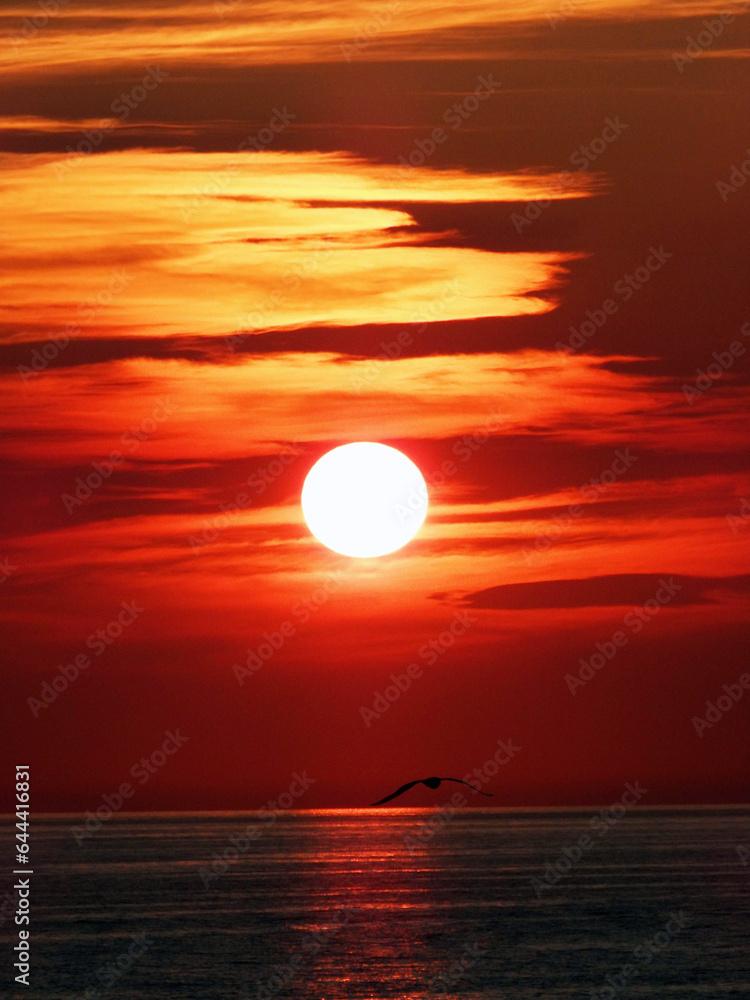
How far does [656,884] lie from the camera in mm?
134500

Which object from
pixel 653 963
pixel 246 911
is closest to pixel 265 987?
pixel 653 963

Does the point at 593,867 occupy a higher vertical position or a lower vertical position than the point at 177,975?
higher

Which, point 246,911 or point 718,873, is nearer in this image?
point 246,911

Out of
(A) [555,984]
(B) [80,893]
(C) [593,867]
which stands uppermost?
(C) [593,867]

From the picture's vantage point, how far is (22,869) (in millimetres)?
178750

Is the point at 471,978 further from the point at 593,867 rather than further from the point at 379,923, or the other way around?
the point at 593,867

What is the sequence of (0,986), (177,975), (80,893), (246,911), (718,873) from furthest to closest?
(718,873) → (80,893) → (246,911) → (177,975) → (0,986)

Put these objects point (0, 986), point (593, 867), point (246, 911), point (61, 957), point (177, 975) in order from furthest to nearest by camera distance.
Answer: point (593, 867) < point (246, 911) < point (61, 957) < point (177, 975) < point (0, 986)

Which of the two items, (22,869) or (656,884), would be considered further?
(22,869)

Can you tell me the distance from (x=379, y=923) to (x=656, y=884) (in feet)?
141

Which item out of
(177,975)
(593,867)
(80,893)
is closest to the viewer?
(177,975)

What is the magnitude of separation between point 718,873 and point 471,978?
81.2 meters

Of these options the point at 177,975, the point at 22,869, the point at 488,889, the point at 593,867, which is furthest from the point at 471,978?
the point at 22,869

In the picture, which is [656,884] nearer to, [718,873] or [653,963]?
[718,873]
